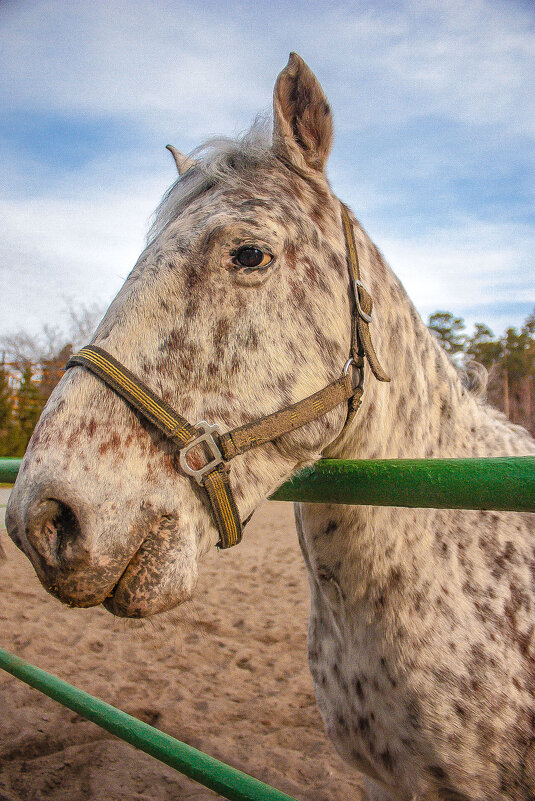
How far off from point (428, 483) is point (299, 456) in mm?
402

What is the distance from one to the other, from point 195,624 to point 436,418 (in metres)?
4.18

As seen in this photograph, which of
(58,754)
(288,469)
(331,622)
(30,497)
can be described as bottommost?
(58,754)

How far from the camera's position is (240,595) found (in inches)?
249

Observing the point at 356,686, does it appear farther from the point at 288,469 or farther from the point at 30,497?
the point at 30,497

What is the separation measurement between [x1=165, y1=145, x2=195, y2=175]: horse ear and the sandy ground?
1717 mm

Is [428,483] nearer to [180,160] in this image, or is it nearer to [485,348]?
[180,160]

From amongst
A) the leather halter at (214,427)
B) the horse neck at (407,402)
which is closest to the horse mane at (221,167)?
the horse neck at (407,402)

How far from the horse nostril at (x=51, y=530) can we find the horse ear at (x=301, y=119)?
1.28 meters

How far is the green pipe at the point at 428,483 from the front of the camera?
1.03m

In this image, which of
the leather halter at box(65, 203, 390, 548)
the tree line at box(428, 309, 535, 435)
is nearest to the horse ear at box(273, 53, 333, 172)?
the leather halter at box(65, 203, 390, 548)

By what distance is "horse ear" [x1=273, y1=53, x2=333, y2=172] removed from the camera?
159 cm

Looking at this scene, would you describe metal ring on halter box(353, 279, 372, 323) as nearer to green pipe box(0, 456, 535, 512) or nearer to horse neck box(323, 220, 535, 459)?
horse neck box(323, 220, 535, 459)

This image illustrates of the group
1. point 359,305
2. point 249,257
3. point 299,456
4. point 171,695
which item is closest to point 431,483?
point 299,456

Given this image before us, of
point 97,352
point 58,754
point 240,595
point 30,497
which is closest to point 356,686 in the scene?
point 30,497
